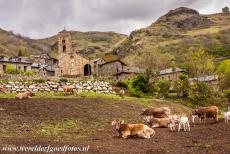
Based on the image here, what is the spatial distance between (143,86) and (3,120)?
38195 millimetres

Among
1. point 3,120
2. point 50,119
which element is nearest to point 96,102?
point 50,119

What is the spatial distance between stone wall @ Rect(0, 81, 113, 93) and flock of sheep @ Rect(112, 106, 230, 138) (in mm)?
20177

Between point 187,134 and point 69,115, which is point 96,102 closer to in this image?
point 69,115

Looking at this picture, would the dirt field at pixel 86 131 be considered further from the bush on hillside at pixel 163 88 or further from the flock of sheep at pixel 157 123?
the bush on hillside at pixel 163 88

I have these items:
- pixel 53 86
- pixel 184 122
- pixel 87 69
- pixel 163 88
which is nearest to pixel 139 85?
pixel 163 88

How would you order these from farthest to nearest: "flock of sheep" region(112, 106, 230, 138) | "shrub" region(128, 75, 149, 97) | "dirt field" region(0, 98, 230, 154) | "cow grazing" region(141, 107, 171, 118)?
"shrub" region(128, 75, 149, 97) < "cow grazing" region(141, 107, 171, 118) < "flock of sheep" region(112, 106, 230, 138) < "dirt field" region(0, 98, 230, 154)

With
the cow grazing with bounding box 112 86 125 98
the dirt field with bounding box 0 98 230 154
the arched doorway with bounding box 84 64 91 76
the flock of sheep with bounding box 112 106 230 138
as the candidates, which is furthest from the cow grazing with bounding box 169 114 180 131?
the arched doorway with bounding box 84 64 91 76

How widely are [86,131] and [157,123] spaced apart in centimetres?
569

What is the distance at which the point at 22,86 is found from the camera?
5128 cm

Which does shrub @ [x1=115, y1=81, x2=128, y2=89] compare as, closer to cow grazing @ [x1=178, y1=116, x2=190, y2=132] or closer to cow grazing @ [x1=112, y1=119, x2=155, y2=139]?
cow grazing @ [x1=178, y1=116, x2=190, y2=132]

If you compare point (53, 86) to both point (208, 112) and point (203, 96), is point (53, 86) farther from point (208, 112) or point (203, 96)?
point (208, 112)

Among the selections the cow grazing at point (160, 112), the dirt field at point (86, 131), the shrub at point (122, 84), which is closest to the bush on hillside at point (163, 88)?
the shrub at point (122, 84)

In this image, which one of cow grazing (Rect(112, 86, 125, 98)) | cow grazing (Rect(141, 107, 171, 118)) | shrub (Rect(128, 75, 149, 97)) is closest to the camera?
cow grazing (Rect(141, 107, 171, 118))

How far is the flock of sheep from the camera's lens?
23.6 m
